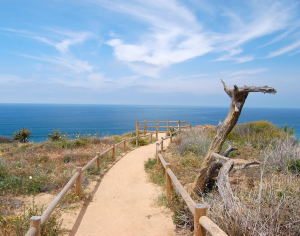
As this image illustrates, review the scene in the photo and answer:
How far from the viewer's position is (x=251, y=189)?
14.5 feet

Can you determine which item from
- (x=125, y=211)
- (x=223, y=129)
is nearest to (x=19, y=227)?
(x=125, y=211)

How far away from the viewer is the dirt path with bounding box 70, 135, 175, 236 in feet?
15.3

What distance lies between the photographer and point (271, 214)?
3207mm

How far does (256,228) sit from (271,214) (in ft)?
0.94

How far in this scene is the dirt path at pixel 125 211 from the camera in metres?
4.66

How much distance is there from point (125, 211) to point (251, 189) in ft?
9.19

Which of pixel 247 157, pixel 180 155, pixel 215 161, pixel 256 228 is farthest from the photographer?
pixel 180 155

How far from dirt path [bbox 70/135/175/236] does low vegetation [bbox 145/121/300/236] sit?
31cm

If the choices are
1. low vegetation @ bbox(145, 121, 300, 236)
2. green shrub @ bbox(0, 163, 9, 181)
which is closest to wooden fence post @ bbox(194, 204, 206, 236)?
low vegetation @ bbox(145, 121, 300, 236)

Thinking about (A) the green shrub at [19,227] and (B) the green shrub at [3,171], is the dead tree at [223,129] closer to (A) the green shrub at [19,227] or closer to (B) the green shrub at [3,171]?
(A) the green shrub at [19,227]

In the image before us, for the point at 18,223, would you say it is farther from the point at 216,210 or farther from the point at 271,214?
the point at 271,214

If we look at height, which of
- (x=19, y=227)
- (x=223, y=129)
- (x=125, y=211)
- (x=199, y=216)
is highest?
(x=223, y=129)

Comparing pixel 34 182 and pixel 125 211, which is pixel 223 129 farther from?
pixel 34 182

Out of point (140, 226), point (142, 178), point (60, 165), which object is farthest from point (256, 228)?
point (60, 165)
